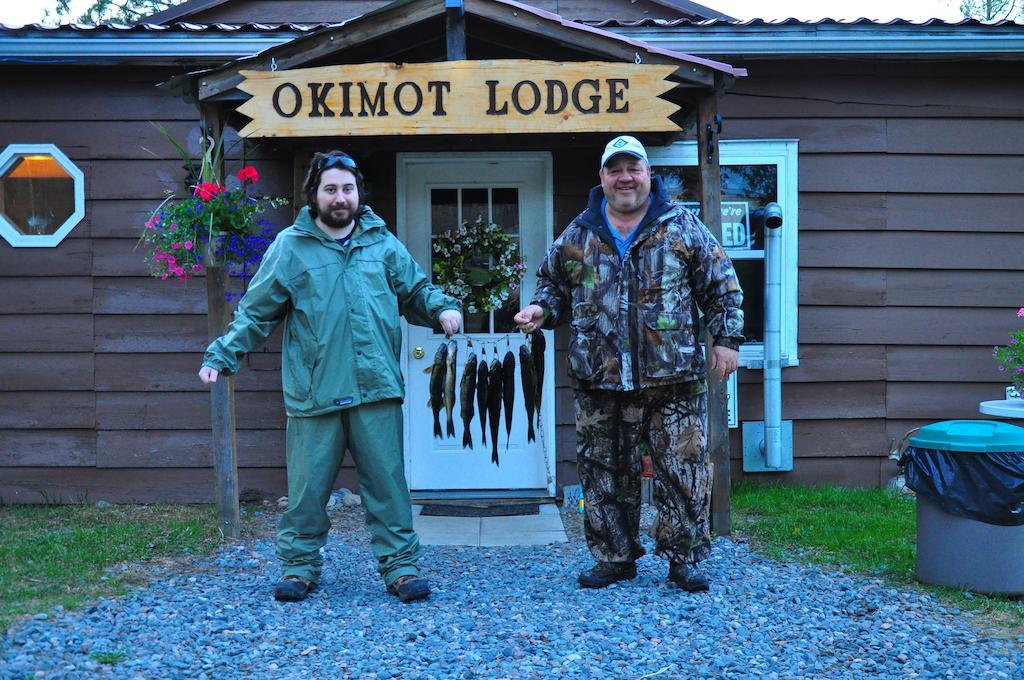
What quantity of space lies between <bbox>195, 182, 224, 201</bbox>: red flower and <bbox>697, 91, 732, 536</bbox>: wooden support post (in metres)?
2.67

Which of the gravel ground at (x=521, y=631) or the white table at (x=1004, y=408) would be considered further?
the white table at (x=1004, y=408)

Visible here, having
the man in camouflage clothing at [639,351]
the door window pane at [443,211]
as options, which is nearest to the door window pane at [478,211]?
the door window pane at [443,211]

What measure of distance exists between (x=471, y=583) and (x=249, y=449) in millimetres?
2637

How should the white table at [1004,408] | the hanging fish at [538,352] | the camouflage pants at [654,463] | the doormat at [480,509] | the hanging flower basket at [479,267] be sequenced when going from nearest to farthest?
the camouflage pants at [654,463]
the hanging fish at [538,352]
the white table at [1004,408]
the doormat at [480,509]
the hanging flower basket at [479,267]

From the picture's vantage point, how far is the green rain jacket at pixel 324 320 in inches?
165

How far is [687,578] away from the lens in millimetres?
4324

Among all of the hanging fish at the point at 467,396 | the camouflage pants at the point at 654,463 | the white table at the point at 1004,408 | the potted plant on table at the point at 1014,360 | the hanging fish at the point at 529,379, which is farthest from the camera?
the potted plant on table at the point at 1014,360

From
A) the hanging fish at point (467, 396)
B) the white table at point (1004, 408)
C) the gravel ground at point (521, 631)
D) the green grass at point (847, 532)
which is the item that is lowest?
the green grass at point (847, 532)

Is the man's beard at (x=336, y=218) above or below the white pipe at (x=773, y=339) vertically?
above

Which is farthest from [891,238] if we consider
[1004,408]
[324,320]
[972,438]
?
[324,320]

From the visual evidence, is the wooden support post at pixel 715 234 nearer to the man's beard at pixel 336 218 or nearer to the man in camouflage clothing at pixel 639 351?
the man in camouflage clothing at pixel 639 351

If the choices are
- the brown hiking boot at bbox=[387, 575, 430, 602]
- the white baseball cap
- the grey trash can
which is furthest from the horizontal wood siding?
the brown hiking boot at bbox=[387, 575, 430, 602]

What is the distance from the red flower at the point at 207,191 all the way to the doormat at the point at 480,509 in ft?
8.24

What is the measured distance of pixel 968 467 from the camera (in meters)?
4.25
